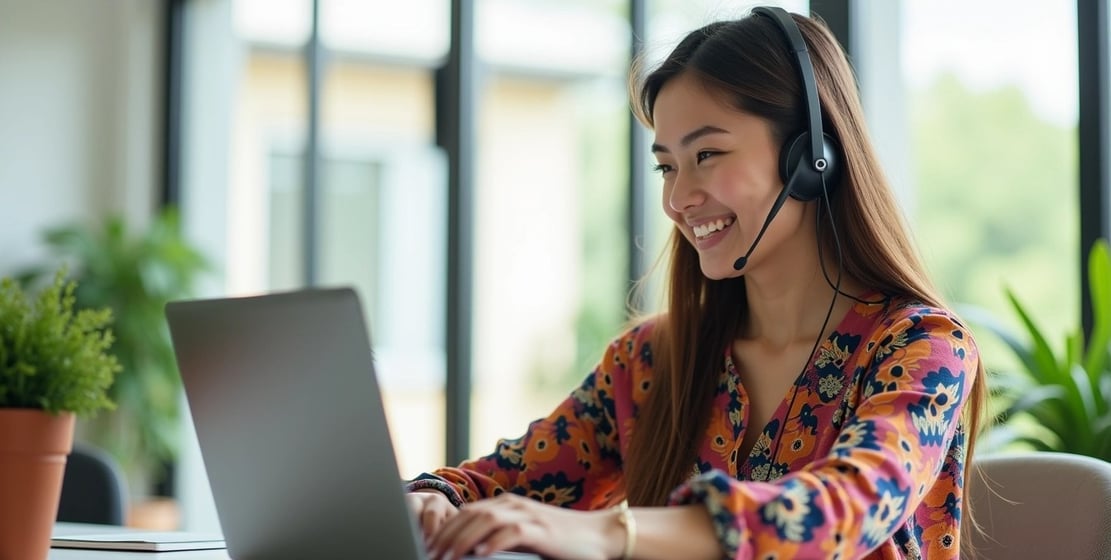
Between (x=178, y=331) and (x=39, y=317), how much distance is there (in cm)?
15

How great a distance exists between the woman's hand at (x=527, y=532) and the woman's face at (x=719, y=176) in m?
0.55

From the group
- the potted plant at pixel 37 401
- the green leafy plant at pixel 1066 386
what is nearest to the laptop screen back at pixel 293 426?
the potted plant at pixel 37 401

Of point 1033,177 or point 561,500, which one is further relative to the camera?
point 1033,177

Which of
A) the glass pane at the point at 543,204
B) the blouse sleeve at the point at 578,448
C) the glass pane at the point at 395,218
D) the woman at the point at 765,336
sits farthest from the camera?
the glass pane at the point at 543,204

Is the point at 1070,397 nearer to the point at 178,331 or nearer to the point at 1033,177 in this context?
the point at 178,331

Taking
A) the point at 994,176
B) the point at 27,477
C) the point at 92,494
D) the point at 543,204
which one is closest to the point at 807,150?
the point at 27,477

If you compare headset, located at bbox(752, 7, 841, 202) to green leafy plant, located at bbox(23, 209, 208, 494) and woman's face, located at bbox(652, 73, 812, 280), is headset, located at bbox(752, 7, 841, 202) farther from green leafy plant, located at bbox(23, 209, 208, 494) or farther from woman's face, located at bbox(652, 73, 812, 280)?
green leafy plant, located at bbox(23, 209, 208, 494)

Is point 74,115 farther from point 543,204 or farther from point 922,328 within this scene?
point 543,204

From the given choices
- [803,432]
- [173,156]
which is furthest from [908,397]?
[173,156]

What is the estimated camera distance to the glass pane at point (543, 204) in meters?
8.53

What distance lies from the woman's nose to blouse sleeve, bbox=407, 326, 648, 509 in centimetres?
29

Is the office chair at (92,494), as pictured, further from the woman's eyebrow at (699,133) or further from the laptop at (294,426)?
the woman's eyebrow at (699,133)

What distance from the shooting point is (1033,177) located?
44.8ft

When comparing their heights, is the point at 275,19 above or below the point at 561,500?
above
